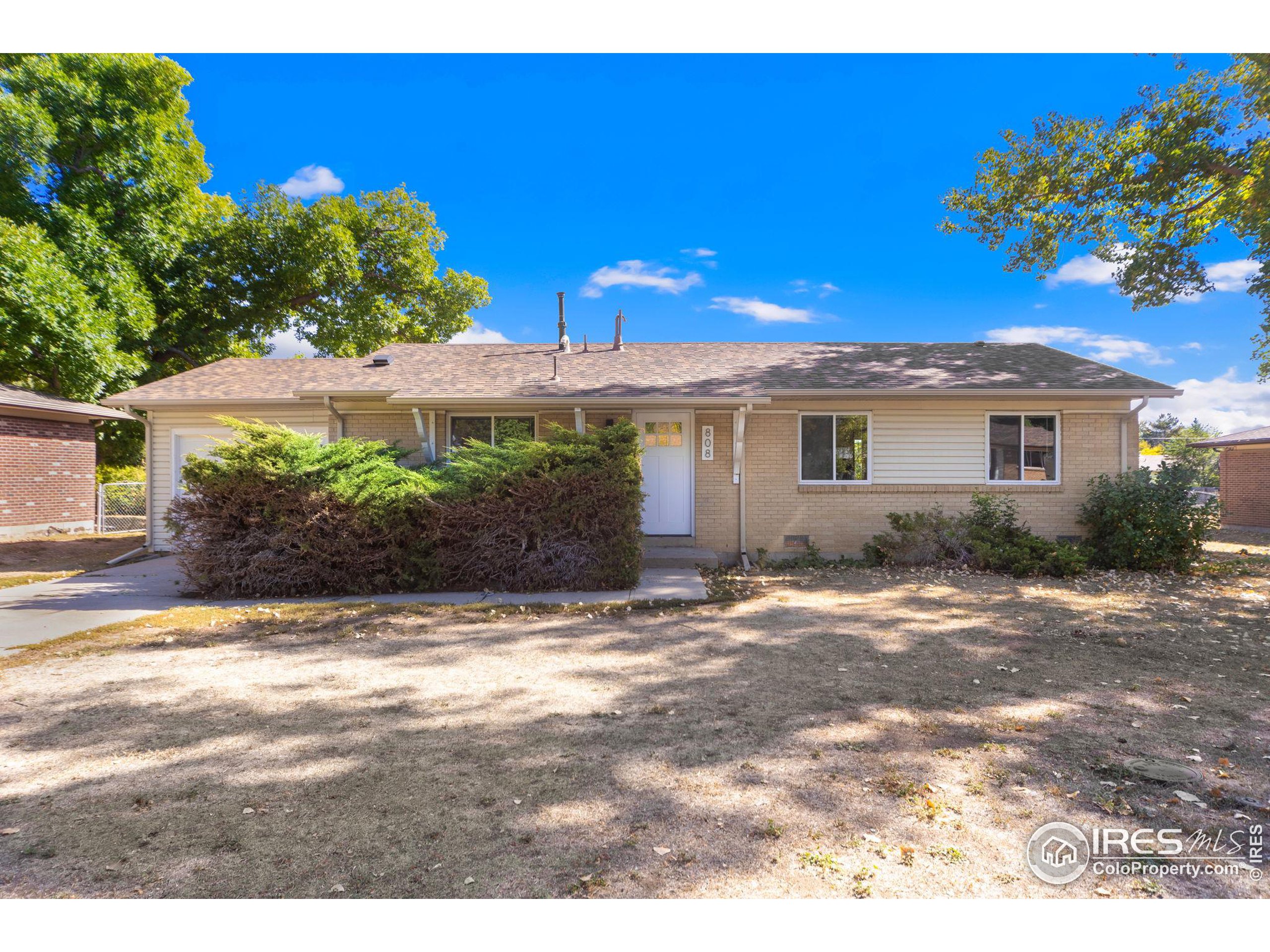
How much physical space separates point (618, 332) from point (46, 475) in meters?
14.7

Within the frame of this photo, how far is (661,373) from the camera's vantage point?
40.4 feet

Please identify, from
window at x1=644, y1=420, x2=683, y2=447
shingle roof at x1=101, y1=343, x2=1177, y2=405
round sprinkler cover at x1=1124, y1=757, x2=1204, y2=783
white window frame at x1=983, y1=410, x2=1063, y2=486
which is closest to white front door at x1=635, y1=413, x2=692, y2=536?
window at x1=644, y1=420, x2=683, y2=447

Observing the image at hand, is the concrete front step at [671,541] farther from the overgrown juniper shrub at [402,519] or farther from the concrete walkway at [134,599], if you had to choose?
the overgrown juniper shrub at [402,519]

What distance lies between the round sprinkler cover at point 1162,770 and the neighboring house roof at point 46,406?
791 inches

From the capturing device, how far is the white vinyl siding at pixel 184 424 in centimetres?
1258

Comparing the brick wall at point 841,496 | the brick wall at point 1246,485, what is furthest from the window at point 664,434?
the brick wall at point 1246,485

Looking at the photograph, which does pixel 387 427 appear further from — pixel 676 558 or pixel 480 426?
pixel 676 558

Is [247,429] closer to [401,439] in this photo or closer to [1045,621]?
[401,439]

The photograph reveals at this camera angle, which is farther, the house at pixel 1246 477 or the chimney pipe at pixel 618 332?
the house at pixel 1246 477

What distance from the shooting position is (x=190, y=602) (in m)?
8.18

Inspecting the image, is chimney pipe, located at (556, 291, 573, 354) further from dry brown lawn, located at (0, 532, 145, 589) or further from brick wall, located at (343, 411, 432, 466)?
dry brown lawn, located at (0, 532, 145, 589)

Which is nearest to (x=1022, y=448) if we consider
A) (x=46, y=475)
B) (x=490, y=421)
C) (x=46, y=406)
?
(x=490, y=421)

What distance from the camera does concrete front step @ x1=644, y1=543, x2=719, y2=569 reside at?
35.3 feet
